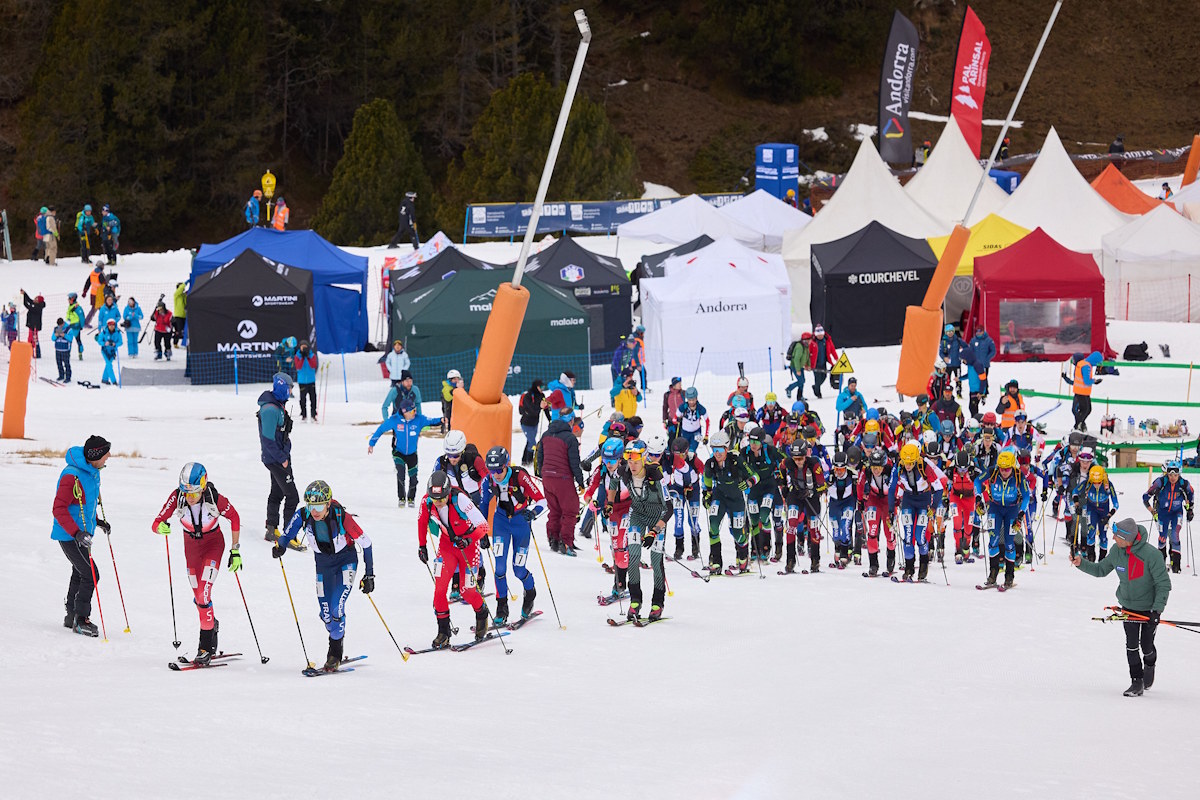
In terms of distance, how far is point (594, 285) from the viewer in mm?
30422

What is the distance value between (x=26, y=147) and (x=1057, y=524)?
41576mm

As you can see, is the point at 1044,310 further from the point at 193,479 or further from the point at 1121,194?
the point at 193,479

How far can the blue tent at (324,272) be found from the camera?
3162 cm

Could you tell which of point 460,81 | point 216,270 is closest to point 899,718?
point 216,270

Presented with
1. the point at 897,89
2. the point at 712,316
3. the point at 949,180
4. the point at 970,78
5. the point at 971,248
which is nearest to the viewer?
the point at 712,316

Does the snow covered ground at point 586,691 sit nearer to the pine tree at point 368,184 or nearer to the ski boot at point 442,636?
the ski boot at point 442,636

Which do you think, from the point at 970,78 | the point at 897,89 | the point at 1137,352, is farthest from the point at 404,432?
the point at 897,89

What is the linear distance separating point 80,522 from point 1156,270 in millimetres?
27557

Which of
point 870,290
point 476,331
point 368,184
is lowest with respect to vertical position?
point 476,331

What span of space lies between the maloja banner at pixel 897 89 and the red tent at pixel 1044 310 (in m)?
16.4

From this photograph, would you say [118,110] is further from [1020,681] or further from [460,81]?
[1020,681]

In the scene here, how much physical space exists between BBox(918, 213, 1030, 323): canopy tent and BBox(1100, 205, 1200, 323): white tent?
2298 millimetres

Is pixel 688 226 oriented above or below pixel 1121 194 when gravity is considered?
below

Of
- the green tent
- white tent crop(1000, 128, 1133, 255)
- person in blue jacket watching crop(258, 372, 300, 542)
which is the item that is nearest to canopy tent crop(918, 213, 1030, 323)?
white tent crop(1000, 128, 1133, 255)
